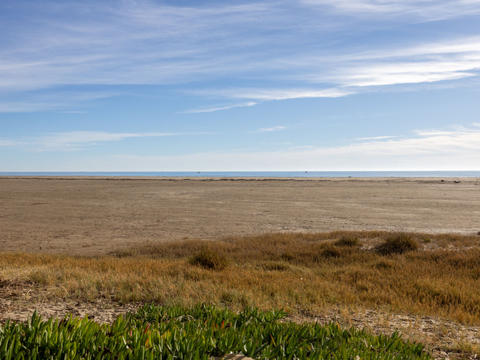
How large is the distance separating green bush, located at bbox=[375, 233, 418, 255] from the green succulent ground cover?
1110 cm

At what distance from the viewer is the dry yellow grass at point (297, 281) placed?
302 inches

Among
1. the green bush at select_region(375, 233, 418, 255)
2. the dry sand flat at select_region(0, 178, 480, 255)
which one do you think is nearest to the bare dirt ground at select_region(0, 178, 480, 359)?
the dry sand flat at select_region(0, 178, 480, 255)

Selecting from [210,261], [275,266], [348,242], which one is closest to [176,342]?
[210,261]

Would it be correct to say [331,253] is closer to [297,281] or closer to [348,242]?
[348,242]

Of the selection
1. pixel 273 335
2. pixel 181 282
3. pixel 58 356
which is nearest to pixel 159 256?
pixel 181 282

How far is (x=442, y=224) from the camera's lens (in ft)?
83.6

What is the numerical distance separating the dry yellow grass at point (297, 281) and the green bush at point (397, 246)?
1.95ft

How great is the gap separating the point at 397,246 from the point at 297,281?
735 centimetres

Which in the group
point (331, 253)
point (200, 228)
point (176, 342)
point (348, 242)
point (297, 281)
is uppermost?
point (176, 342)

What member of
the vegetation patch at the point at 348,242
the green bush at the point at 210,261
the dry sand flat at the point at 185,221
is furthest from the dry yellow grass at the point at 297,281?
the dry sand flat at the point at 185,221

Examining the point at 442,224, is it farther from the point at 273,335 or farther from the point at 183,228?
the point at 273,335

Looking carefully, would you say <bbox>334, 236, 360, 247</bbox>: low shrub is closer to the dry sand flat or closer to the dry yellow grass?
the dry yellow grass

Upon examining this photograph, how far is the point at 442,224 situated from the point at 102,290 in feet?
78.3

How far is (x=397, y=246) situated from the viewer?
15180mm
